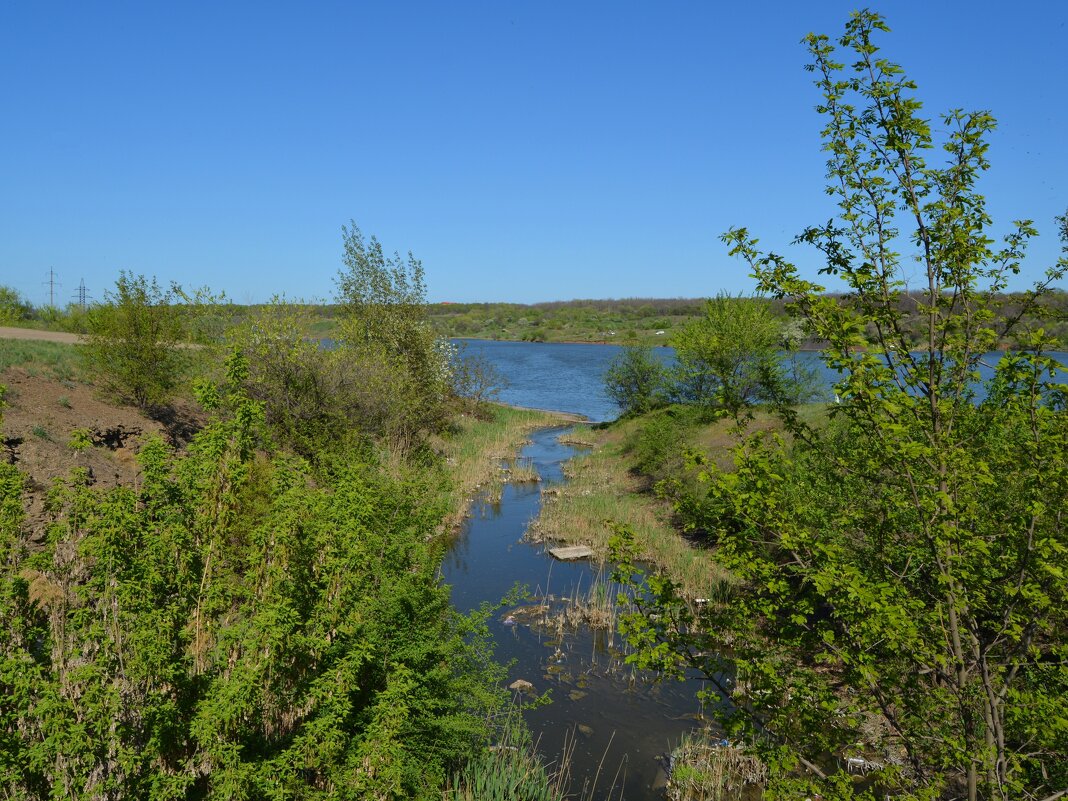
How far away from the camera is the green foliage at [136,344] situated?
2011cm

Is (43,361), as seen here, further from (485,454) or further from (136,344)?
(485,454)

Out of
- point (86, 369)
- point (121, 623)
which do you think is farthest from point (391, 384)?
point (121, 623)

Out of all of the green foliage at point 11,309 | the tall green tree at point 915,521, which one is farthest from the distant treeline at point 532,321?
the tall green tree at point 915,521

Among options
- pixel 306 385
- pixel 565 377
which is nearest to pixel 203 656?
pixel 306 385

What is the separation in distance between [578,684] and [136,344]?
16253mm

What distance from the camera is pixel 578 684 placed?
473 inches

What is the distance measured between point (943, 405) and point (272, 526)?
207 inches

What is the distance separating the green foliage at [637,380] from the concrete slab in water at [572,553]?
17880mm

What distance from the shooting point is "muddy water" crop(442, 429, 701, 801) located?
9.76m

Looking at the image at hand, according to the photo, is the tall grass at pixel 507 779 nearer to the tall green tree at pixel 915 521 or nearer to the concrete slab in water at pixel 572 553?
the tall green tree at pixel 915 521

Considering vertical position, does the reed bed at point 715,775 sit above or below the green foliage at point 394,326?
below

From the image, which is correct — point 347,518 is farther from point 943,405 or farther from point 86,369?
point 86,369

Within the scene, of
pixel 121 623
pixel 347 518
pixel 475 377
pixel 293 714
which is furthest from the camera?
pixel 475 377

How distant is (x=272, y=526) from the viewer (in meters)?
6.06
